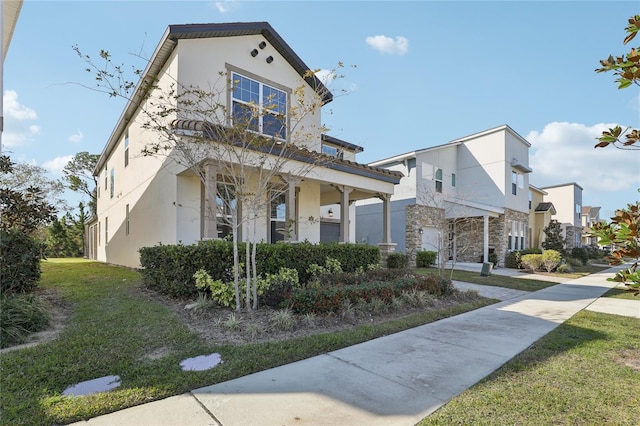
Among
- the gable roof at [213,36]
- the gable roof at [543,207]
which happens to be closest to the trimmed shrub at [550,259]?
the gable roof at [543,207]

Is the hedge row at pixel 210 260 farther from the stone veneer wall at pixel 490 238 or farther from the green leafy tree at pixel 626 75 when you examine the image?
the stone veneer wall at pixel 490 238

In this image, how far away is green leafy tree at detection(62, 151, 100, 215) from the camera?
107 ft

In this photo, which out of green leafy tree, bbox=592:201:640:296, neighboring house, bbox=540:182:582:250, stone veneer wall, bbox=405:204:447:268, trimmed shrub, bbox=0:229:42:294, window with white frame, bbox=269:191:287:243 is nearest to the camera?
green leafy tree, bbox=592:201:640:296

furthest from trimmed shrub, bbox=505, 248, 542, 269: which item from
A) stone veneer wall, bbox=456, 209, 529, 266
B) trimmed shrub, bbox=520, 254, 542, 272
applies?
trimmed shrub, bbox=520, 254, 542, 272

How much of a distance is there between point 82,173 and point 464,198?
36019 mm

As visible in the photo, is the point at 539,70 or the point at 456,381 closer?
the point at 456,381

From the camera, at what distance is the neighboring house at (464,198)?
1883 centimetres

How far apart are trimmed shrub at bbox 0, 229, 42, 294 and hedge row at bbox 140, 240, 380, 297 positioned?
235 cm

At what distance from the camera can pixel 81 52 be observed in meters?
5.90

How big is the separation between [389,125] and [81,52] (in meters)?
7.04

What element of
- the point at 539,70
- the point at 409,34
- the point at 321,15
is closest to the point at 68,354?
the point at 321,15

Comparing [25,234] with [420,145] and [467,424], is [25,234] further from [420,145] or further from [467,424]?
[420,145]

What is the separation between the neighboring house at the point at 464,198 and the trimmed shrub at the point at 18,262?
1574 centimetres

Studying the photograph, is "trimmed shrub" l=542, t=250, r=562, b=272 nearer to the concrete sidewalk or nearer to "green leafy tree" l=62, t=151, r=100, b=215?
the concrete sidewalk
